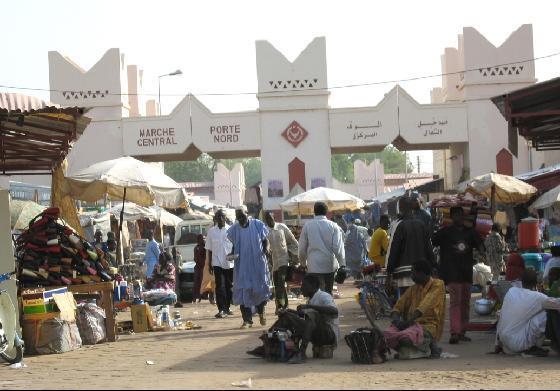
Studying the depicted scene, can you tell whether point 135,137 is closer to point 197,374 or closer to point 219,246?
point 219,246

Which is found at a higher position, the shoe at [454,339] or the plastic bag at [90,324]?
the plastic bag at [90,324]

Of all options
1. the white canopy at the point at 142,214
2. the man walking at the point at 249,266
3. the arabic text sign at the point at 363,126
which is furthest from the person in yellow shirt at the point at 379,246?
the arabic text sign at the point at 363,126

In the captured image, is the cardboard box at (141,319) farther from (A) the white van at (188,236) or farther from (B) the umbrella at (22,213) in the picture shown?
(A) the white van at (188,236)

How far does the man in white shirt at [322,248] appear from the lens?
12.5 m

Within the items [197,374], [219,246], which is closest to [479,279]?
[219,246]

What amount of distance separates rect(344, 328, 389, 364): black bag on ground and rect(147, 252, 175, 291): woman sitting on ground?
31.9 ft

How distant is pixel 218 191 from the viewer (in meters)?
64.1

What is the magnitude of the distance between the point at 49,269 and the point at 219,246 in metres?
3.82

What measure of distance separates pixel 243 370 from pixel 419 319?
192 cm

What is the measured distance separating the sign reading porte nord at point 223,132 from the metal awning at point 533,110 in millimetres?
A: 20996

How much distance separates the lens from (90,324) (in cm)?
1187

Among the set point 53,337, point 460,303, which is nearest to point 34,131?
point 53,337

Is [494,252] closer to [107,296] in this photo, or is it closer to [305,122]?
[107,296]

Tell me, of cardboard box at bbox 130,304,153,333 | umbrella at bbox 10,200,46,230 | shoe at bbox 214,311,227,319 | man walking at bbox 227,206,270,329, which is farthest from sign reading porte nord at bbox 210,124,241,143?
cardboard box at bbox 130,304,153,333
